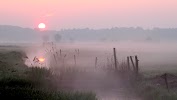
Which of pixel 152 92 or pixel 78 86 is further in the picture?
pixel 78 86

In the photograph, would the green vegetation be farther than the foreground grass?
No

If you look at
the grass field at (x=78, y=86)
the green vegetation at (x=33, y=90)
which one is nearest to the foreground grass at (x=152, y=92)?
the grass field at (x=78, y=86)

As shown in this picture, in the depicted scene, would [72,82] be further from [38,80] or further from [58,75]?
[38,80]

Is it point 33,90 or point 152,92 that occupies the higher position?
point 33,90

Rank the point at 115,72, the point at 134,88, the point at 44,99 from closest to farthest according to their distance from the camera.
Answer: the point at 44,99, the point at 134,88, the point at 115,72

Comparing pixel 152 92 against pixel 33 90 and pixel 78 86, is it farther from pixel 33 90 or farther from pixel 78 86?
pixel 33 90

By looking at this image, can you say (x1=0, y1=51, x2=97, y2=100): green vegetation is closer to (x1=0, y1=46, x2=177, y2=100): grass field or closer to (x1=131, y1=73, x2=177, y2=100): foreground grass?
(x1=0, y1=46, x2=177, y2=100): grass field

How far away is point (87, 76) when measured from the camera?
28.7 meters

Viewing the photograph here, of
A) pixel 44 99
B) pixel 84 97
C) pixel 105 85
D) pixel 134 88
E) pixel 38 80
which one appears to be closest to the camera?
pixel 44 99

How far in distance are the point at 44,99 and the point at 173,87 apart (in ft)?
40.3

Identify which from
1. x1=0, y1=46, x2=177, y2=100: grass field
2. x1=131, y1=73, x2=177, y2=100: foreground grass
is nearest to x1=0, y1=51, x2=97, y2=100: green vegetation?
x1=0, y1=46, x2=177, y2=100: grass field

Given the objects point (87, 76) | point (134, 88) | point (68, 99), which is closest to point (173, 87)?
point (134, 88)

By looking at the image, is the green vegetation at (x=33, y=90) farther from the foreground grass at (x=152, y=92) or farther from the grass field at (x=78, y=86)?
the foreground grass at (x=152, y=92)

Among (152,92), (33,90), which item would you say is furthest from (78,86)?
(33,90)
